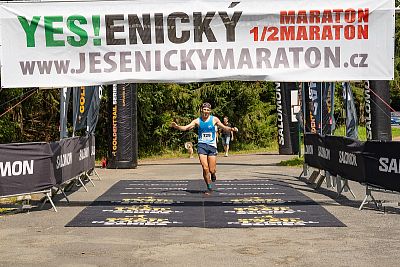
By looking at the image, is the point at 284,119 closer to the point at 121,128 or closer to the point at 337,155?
the point at 121,128

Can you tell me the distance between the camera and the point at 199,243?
9469 mm

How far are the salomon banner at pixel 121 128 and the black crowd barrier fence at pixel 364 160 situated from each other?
29.9 ft

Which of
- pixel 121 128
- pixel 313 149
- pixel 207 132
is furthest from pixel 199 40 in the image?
pixel 121 128

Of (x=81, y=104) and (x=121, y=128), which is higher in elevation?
(x=81, y=104)

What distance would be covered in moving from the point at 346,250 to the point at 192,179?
10745 mm

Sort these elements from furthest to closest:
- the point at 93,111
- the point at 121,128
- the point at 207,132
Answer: the point at 121,128 < the point at 93,111 < the point at 207,132

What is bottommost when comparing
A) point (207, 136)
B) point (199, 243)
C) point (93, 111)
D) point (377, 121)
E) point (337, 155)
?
point (199, 243)

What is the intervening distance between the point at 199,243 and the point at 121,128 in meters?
14.4

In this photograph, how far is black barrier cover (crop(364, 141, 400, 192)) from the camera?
11578 millimetres

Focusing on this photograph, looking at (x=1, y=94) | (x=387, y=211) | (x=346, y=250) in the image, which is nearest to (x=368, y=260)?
(x=346, y=250)

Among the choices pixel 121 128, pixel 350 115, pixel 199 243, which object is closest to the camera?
pixel 199 243

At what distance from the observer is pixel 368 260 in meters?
8.34

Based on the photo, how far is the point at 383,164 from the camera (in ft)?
39.2

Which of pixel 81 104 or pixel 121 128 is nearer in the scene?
pixel 81 104
